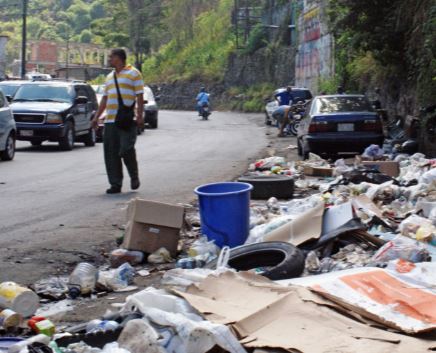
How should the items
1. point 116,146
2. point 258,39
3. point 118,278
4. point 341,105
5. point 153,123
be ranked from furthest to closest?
point 258,39
point 153,123
point 341,105
point 116,146
point 118,278

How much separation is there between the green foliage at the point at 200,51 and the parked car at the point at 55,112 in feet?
139

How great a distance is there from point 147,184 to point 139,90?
2.11 metres

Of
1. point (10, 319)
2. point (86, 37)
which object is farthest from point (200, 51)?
point (86, 37)

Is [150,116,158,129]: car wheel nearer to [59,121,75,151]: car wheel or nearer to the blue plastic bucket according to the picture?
[59,121,75,151]: car wheel

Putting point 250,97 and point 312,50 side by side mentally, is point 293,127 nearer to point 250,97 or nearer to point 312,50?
point 312,50

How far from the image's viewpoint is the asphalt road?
7.38m

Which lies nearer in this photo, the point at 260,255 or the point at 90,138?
the point at 260,255

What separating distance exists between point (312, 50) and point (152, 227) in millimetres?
36712

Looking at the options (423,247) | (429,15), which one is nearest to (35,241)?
(423,247)

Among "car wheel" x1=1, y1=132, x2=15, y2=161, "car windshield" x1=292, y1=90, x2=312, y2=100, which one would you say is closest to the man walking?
"car wheel" x1=1, y1=132, x2=15, y2=161

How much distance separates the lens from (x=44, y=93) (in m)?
21.8

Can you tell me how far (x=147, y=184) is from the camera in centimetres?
1287

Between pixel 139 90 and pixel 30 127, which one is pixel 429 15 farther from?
pixel 30 127

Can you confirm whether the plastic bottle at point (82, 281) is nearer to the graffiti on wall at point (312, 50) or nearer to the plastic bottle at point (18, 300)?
the plastic bottle at point (18, 300)
